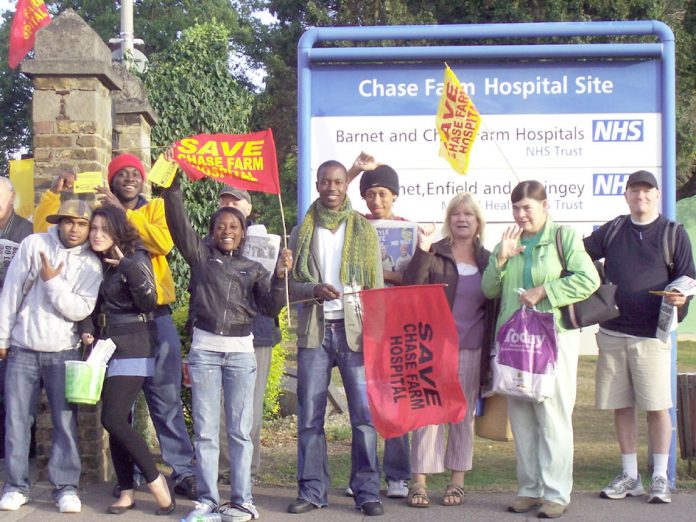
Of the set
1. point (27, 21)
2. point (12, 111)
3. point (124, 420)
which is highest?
point (12, 111)

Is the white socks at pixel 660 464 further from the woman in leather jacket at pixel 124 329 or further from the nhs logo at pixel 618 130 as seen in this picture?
the woman in leather jacket at pixel 124 329

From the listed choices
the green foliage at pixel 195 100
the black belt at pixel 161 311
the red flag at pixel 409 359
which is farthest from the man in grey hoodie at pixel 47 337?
the green foliage at pixel 195 100

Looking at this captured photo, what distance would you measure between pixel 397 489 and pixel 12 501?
2.27m

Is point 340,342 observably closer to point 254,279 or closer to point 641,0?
point 254,279

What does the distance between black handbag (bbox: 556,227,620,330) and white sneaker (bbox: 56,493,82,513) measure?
2999 mm

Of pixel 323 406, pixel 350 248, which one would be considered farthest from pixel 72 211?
pixel 323 406

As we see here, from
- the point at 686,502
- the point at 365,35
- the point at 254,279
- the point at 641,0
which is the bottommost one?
the point at 686,502

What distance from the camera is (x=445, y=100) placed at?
6520mm

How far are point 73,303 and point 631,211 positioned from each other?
3.36 metres

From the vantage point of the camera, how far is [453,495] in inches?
231

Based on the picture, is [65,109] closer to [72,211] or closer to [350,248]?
[72,211]

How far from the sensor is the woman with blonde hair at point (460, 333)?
5820mm

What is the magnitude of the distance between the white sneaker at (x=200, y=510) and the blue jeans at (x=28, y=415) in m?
0.82

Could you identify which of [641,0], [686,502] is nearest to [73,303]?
[686,502]
